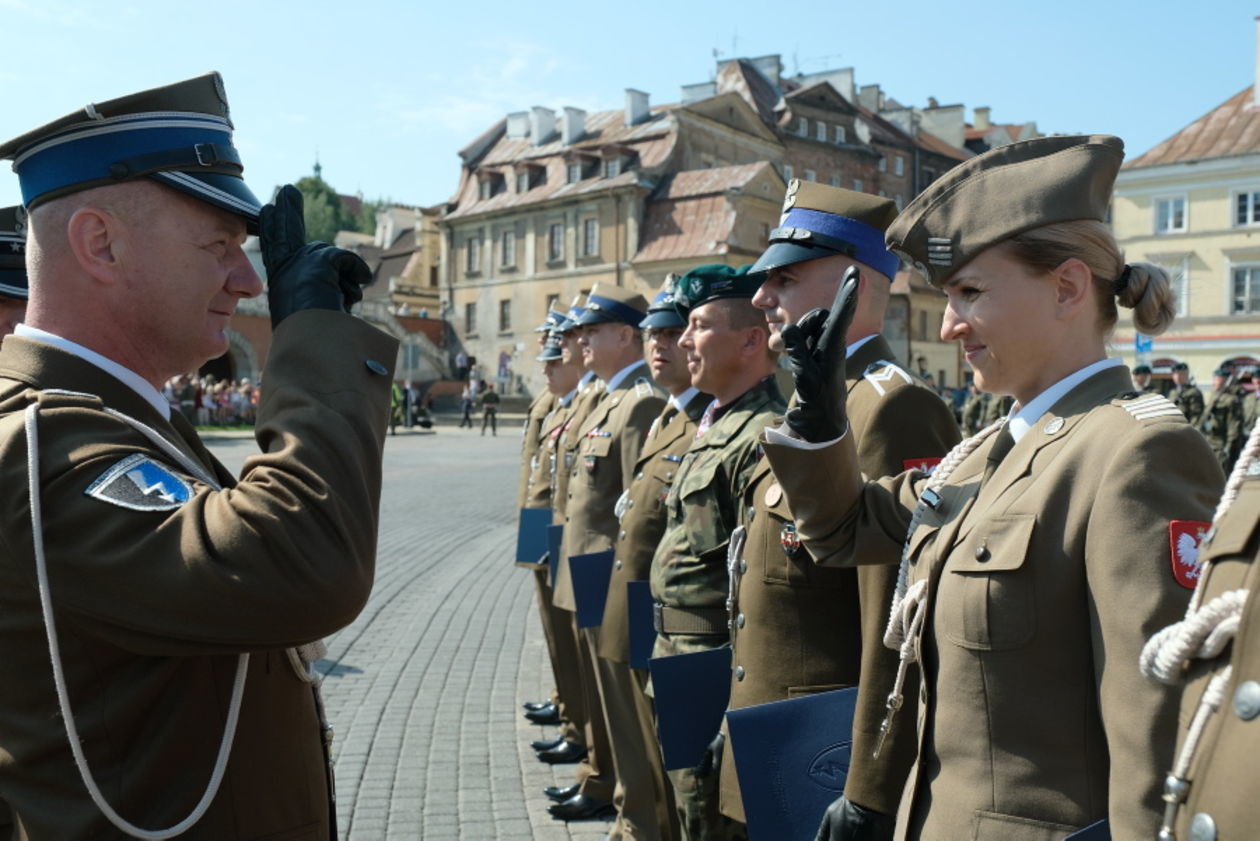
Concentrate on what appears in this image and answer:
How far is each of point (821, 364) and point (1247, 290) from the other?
142ft

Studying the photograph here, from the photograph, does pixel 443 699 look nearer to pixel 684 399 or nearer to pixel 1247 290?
pixel 684 399

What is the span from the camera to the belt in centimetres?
391

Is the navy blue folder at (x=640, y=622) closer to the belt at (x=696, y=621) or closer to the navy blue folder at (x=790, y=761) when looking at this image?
the belt at (x=696, y=621)

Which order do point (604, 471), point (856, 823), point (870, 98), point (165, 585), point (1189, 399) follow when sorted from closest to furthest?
point (165, 585) < point (856, 823) < point (604, 471) < point (1189, 399) < point (870, 98)

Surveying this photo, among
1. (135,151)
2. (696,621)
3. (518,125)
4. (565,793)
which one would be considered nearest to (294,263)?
(135,151)

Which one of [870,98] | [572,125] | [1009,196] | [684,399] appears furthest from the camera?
[870,98]

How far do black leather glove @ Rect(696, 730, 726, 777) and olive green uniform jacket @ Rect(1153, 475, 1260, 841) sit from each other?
215 cm

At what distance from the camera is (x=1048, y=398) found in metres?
2.20

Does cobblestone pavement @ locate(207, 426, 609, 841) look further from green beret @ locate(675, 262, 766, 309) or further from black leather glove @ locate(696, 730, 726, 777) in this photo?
green beret @ locate(675, 262, 766, 309)

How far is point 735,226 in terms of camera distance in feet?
146

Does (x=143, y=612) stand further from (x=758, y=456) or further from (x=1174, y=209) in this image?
(x=1174, y=209)

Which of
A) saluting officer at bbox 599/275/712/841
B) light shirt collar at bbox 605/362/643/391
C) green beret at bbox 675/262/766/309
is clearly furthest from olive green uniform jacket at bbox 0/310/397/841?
light shirt collar at bbox 605/362/643/391

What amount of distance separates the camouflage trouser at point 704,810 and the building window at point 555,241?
4880 centimetres

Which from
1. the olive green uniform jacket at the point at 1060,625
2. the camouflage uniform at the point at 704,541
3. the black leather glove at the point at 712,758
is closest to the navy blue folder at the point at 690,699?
the black leather glove at the point at 712,758
